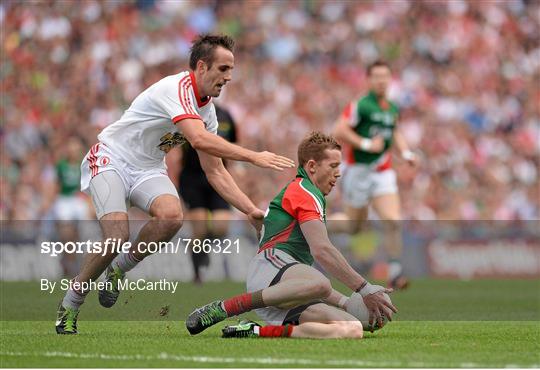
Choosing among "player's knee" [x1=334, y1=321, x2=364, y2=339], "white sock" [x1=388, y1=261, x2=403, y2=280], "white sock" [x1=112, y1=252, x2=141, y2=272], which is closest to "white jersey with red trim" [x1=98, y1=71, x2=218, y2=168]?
"white sock" [x1=112, y1=252, x2=141, y2=272]

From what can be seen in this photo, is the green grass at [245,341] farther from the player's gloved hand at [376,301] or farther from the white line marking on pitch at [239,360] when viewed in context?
the player's gloved hand at [376,301]

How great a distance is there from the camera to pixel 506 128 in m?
26.3

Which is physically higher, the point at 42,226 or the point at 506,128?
the point at 506,128

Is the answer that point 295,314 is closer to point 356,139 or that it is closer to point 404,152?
point 356,139

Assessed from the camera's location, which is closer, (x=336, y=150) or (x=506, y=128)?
(x=336, y=150)

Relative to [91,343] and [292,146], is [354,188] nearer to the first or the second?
[292,146]

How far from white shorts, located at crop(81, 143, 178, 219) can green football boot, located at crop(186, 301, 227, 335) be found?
3.63 ft

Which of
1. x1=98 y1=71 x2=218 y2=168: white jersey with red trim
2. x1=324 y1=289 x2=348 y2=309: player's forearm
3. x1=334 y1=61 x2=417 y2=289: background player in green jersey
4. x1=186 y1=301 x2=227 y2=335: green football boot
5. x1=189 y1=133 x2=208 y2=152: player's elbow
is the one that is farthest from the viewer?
x1=334 y1=61 x2=417 y2=289: background player in green jersey

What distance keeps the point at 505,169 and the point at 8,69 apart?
10.2 meters

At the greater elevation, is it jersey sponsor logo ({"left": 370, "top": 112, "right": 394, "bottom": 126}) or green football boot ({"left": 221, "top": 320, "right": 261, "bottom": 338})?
jersey sponsor logo ({"left": 370, "top": 112, "right": 394, "bottom": 126})

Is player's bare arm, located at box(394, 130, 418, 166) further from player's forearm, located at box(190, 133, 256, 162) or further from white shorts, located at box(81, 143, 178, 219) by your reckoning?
player's forearm, located at box(190, 133, 256, 162)

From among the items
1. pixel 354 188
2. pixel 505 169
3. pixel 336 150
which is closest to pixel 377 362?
pixel 336 150

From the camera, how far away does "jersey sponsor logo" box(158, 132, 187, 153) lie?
9336 mm

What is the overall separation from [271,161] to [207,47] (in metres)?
1.29
